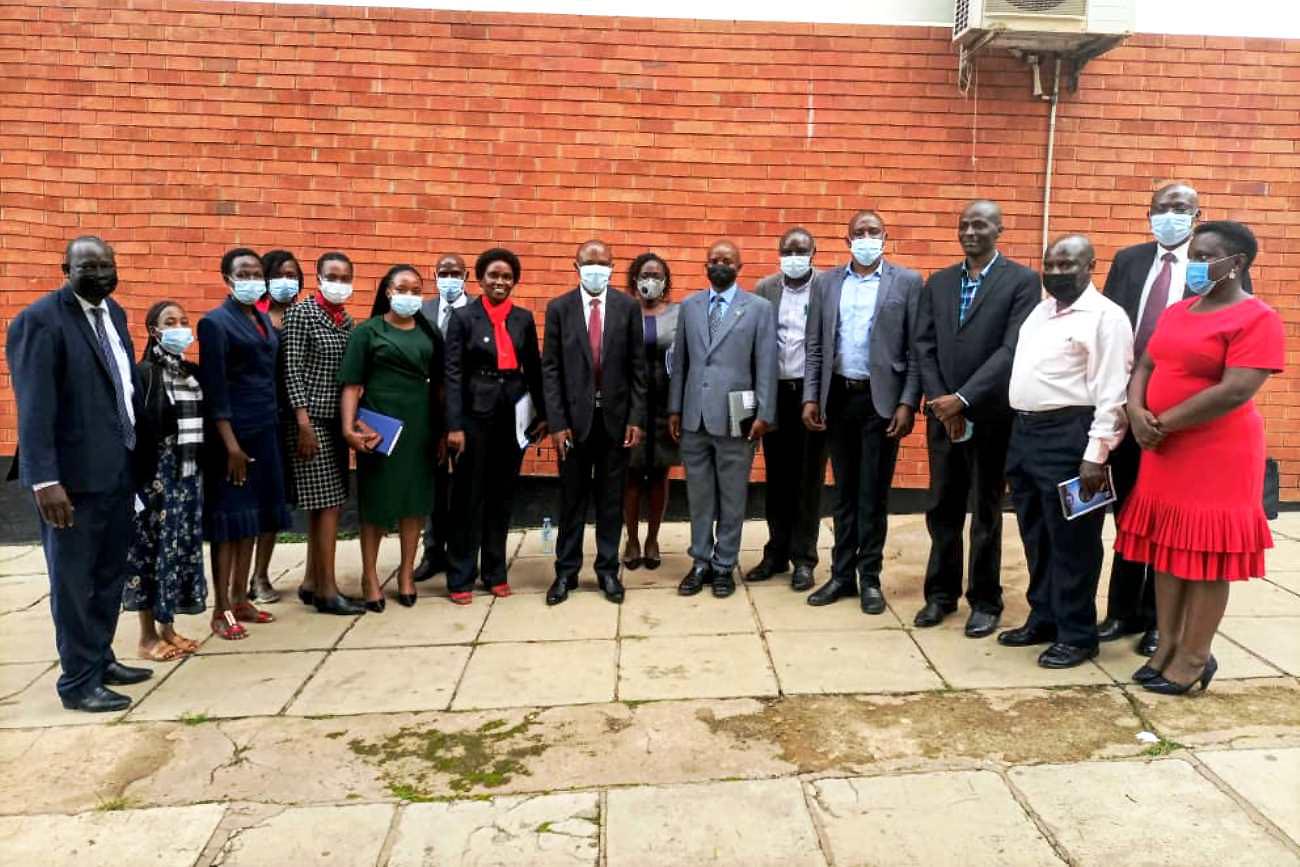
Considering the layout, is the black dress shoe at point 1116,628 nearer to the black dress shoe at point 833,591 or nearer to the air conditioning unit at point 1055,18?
the black dress shoe at point 833,591

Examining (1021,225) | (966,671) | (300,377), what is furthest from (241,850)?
(1021,225)

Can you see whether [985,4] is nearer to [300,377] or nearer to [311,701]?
[300,377]

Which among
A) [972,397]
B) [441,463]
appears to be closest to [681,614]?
[441,463]

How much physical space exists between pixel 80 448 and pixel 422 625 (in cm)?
174

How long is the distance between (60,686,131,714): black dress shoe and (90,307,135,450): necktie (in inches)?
38.6

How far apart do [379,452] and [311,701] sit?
4.61ft

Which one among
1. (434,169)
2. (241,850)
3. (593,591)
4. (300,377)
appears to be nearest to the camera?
(241,850)

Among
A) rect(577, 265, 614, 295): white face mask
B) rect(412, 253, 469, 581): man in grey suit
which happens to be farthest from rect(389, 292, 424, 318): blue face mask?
rect(577, 265, 614, 295): white face mask

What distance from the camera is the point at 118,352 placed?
3.58 m

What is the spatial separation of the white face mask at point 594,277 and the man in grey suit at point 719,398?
0.47 m

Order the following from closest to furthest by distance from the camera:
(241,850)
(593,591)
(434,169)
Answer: (241,850)
(593,591)
(434,169)

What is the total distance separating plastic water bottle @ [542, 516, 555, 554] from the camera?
6034mm

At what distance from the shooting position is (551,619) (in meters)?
4.54

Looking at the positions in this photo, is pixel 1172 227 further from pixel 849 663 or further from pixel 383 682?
pixel 383 682
